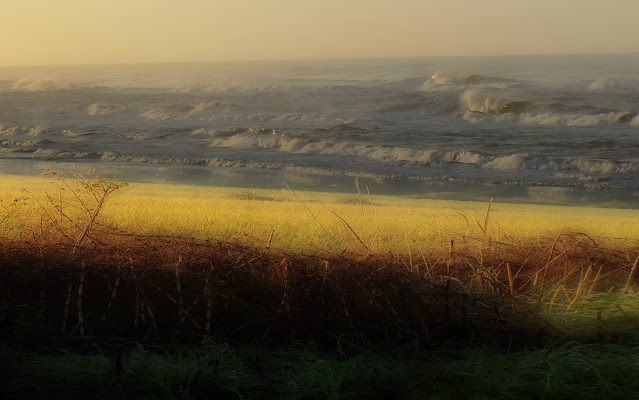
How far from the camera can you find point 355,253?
3053 mm

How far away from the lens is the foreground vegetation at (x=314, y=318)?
238cm

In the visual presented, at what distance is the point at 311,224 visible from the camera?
13.0 feet

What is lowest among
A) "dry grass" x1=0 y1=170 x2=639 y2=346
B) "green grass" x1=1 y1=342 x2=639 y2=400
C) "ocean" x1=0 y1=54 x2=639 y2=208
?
"ocean" x1=0 y1=54 x2=639 y2=208

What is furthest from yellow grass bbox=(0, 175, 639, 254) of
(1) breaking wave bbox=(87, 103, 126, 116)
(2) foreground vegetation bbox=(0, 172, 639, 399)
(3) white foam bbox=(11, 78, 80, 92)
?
(3) white foam bbox=(11, 78, 80, 92)

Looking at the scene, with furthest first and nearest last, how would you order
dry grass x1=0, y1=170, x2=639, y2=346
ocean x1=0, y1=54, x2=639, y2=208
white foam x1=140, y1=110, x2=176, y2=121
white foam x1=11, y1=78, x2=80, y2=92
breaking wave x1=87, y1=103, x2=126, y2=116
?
white foam x1=11, y1=78, x2=80, y2=92
breaking wave x1=87, y1=103, x2=126, y2=116
white foam x1=140, y1=110, x2=176, y2=121
ocean x1=0, y1=54, x2=639, y2=208
dry grass x1=0, y1=170, x2=639, y2=346

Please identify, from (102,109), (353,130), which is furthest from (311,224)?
(102,109)

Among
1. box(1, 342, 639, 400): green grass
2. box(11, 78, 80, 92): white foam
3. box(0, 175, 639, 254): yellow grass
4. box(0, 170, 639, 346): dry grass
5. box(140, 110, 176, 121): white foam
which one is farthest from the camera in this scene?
box(11, 78, 80, 92): white foam

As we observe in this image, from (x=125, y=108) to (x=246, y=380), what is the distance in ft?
68.8

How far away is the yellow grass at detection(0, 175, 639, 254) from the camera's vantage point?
3447 millimetres

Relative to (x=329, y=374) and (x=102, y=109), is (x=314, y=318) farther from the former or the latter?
(x=102, y=109)

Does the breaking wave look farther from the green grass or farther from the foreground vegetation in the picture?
the green grass

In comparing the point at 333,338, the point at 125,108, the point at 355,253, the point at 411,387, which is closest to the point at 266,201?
the point at 355,253

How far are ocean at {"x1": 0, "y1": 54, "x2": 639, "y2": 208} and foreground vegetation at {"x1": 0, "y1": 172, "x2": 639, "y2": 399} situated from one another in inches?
210

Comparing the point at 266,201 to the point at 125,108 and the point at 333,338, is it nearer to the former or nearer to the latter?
the point at 333,338
